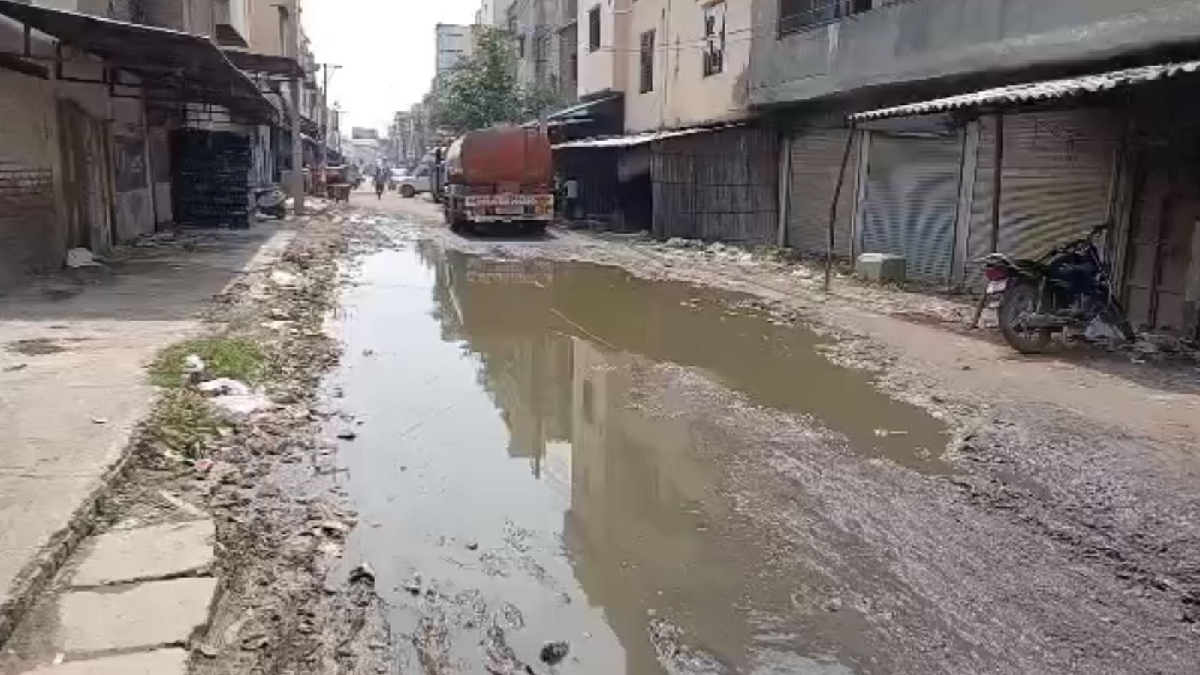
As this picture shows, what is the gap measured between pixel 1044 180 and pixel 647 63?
1647 cm

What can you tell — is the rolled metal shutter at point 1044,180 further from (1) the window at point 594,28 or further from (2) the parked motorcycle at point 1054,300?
(1) the window at point 594,28

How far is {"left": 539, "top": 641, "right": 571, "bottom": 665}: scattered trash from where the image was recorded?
11.4 feet

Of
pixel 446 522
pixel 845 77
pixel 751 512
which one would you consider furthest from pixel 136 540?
pixel 845 77

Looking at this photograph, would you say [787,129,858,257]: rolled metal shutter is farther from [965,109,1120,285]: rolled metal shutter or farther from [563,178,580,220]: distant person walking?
[563,178,580,220]: distant person walking

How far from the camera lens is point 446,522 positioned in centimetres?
487

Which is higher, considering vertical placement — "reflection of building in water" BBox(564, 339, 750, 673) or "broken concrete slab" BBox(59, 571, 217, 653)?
"broken concrete slab" BBox(59, 571, 217, 653)

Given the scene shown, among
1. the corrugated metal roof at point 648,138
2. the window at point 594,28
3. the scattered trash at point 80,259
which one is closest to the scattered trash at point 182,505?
the scattered trash at point 80,259

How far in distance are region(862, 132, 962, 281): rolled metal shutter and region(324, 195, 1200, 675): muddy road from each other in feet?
23.4

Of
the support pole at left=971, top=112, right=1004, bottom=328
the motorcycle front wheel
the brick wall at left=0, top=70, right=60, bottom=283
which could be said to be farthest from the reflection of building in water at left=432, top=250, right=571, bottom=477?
the brick wall at left=0, top=70, right=60, bottom=283

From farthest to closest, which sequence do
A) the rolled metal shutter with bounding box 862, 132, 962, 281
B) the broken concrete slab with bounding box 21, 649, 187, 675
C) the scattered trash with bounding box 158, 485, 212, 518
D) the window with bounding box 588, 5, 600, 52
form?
the window with bounding box 588, 5, 600, 52, the rolled metal shutter with bounding box 862, 132, 962, 281, the scattered trash with bounding box 158, 485, 212, 518, the broken concrete slab with bounding box 21, 649, 187, 675

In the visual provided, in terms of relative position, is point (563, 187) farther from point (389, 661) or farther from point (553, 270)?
point (389, 661)

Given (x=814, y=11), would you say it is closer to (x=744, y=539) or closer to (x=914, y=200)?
(x=914, y=200)

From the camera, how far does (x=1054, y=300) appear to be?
30.3 feet

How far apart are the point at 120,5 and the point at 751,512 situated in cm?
1777
